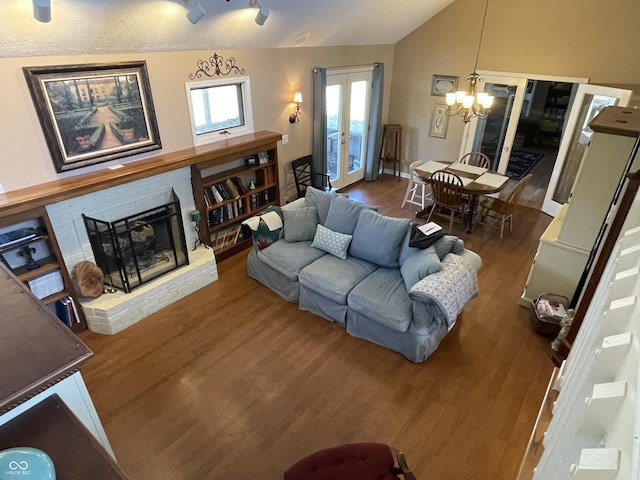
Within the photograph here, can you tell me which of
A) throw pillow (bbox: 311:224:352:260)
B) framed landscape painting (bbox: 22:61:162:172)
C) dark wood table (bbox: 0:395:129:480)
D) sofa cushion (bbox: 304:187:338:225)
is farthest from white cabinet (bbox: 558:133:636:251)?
framed landscape painting (bbox: 22:61:162:172)

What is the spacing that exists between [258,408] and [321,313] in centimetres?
115

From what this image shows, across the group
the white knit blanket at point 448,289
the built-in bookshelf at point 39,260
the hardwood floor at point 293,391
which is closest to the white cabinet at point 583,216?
the hardwood floor at point 293,391

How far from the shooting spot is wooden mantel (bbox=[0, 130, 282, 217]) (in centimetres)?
294

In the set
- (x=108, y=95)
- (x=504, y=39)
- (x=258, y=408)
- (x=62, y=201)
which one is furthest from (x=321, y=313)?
(x=504, y=39)

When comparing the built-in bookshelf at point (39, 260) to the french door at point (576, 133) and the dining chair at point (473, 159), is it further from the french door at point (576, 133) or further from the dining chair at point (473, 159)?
the french door at point (576, 133)

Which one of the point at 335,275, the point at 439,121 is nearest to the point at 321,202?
the point at 335,275

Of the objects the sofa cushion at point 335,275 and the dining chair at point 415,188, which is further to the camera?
the dining chair at point 415,188

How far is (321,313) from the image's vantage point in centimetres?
373

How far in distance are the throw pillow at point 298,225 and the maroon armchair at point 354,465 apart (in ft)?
8.01

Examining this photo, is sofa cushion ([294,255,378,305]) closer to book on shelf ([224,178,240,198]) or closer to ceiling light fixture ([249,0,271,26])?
book on shelf ([224,178,240,198])

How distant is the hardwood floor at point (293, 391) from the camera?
2.54 meters

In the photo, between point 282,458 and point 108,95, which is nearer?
point 282,458

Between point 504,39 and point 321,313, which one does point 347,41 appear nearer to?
point 504,39

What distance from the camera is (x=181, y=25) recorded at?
336cm
